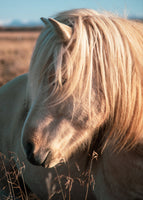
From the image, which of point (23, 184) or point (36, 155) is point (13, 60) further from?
point (36, 155)

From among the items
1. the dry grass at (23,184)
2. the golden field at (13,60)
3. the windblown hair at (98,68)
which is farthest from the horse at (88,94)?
the golden field at (13,60)

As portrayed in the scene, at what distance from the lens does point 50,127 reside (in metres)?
1.37

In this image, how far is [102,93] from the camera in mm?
1391

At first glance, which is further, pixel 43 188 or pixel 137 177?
pixel 43 188

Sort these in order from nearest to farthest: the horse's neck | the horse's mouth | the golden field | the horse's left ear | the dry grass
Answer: the horse's left ear
the horse's mouth
the horse's neck
the dry grass
the golden field

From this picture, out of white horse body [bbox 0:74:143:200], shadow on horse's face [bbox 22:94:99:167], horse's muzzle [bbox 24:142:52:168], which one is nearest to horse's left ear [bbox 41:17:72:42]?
shadow on horse's face [bbox 22:94:99:167]

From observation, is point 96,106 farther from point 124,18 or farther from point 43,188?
point 43,188

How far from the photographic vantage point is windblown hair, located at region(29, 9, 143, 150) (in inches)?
53.1

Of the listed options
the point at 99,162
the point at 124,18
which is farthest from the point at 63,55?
the point at 99,162

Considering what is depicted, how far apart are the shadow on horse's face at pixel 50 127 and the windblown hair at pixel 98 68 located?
2.5 inches

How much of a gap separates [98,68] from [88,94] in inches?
6.3

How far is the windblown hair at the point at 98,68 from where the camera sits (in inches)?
53.1

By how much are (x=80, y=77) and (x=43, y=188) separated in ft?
4.05

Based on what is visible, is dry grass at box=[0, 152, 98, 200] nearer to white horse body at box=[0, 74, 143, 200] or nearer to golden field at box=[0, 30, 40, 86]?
white horse body at box=[0, 74, 143, 200]
